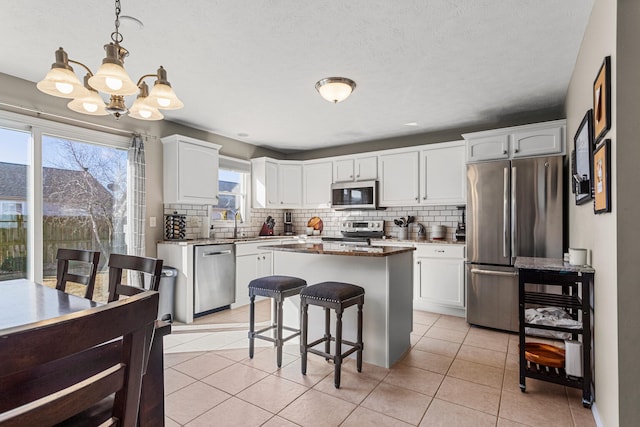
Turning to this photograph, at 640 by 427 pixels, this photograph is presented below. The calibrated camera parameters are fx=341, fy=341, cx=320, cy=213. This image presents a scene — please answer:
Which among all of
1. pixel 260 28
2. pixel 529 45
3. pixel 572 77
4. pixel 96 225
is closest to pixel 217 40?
pixel 260 28

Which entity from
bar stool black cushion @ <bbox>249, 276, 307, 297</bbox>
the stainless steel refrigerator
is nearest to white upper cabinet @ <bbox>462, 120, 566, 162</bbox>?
the stainless steel refrigerator

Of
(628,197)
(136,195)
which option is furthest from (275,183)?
(628,197)

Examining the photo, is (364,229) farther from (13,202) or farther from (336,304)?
(13,202)

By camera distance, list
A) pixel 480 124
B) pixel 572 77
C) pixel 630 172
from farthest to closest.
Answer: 1. pixel 480 124
2. pixel 572 77
3. pixel 630 172

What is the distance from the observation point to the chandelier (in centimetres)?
161

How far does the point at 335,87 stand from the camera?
292cm

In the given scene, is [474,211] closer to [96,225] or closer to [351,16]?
Result: [351,16]

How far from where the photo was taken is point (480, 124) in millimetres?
4559

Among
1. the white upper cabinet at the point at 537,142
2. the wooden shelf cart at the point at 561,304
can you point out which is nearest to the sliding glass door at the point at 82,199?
the wooden shelf cart at the point at 561,304

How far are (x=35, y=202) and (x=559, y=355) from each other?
463 cm

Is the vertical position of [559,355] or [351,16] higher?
[351,16]

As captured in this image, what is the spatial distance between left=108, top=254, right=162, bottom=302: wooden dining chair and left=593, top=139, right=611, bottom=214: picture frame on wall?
7.44ft

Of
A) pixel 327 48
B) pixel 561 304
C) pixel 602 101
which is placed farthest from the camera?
pixel 327 48

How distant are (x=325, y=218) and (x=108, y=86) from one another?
4.60m
